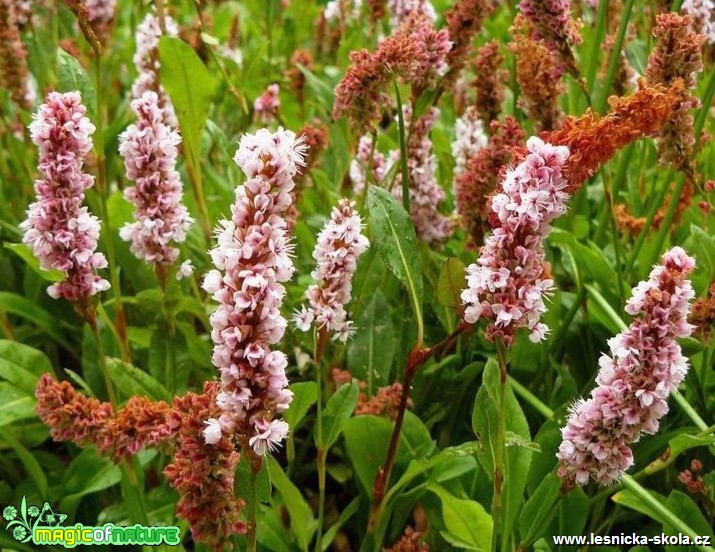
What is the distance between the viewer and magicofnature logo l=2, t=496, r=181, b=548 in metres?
1.58

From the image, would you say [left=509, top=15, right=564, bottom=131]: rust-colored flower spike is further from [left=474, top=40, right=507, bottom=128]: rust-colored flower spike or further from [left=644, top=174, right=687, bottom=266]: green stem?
[left=644, top=174, right=687, bottom=266]: green stem

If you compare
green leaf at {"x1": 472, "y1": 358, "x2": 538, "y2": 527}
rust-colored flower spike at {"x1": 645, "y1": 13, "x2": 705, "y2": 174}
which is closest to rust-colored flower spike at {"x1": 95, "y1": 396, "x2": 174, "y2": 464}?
green leaf at {"x1": 472, "y1": 358, "x2": 538, "y2": 527}

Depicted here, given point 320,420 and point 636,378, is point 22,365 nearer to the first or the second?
point 320,420

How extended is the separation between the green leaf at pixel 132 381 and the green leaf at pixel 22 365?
168mm

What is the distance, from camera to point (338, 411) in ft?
5.22

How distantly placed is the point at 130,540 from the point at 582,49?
2458 mm

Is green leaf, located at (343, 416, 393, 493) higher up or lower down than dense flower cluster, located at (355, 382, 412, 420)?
lower down

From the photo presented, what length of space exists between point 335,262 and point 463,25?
0.78 meters

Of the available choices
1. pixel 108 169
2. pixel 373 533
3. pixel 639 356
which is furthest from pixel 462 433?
pixel 108 169

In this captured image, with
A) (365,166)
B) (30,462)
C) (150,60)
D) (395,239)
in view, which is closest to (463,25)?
(365,166)

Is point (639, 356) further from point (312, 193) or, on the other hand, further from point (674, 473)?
point (312, 193)

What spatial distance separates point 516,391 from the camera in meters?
1.84

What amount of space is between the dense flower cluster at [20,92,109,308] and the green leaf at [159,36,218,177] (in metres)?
0.62

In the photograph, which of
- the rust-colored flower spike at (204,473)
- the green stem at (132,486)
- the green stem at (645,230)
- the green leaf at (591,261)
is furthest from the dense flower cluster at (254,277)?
the green stem at (645,230)
